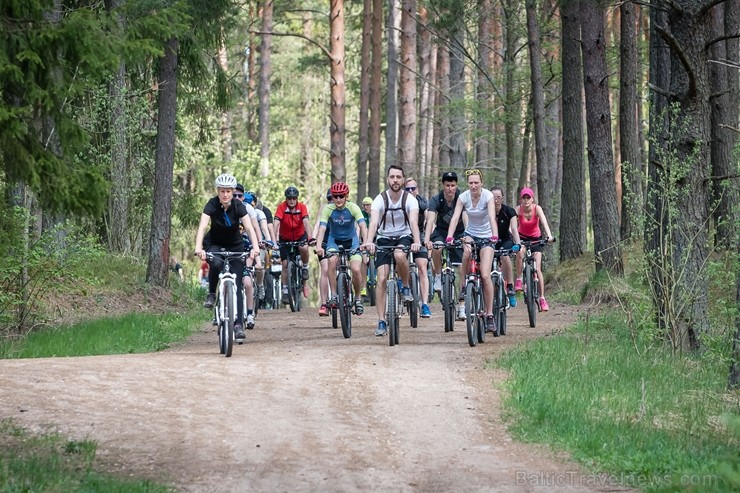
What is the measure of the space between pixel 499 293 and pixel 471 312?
109cm

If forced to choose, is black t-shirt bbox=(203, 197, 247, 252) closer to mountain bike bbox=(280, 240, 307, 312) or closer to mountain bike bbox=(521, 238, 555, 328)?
mountain bike bbox=(521, 238, 555, 328)

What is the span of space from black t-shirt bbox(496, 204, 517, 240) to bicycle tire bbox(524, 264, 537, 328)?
4.20ft

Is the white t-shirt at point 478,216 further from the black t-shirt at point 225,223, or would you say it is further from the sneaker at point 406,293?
the black t-shirt at point 225,223

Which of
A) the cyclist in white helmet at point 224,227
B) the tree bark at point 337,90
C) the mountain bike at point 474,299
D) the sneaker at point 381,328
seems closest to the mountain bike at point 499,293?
the mountain bike at point 474,299

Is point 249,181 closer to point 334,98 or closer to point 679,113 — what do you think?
point 334,98

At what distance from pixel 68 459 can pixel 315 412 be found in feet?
7.74

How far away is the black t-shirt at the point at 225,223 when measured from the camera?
13750 mm

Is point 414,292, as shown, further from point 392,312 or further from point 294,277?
point 294,277

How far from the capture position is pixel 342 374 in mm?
11516

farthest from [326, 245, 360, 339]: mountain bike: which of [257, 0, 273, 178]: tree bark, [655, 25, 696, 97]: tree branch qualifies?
[257, 0, 273, 178]: tree bark

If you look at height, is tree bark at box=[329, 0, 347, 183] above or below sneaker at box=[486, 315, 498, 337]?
above

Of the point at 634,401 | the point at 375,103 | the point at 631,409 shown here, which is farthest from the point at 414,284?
the point at 375,103

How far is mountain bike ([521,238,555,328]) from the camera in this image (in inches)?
671

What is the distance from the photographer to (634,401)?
1000 centimetres
